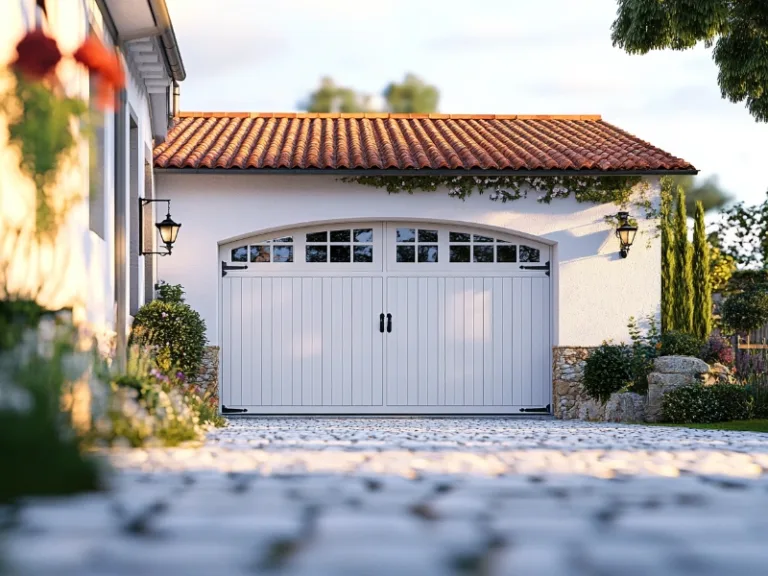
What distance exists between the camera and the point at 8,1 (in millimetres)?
5832

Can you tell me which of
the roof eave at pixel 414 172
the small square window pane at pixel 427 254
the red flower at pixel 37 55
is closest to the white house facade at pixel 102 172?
the red flower at pixel 37 55

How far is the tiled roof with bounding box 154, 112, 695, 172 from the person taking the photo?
43.6 feet

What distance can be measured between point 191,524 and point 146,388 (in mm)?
3142

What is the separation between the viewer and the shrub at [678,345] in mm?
13250

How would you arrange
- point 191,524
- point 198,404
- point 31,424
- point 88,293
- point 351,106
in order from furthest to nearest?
point 351,106
point 198,404
point 88,293
point 31,424
point 191,524

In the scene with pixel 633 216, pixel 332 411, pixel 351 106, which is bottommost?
pixel 332 411

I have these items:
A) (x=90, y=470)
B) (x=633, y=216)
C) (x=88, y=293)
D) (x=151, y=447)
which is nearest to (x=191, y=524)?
(x=90, y=470)

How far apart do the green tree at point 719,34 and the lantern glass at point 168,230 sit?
5881 mm

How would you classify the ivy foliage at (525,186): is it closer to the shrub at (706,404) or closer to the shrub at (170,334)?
the shrub at (706,404)

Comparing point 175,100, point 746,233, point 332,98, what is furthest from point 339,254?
point 332,98

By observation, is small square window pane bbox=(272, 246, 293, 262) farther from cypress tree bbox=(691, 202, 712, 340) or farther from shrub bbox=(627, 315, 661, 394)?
cypress tree bbox=(691, 202, 712, 340)

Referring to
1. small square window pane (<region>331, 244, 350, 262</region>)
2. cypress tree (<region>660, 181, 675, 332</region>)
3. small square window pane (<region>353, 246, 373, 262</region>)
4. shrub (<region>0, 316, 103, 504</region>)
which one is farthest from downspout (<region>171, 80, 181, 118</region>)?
shrub (<region>0, 316, 103, 504</region>)

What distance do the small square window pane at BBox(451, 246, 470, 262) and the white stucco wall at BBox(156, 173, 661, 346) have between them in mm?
419

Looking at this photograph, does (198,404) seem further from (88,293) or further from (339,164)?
(339,164)
